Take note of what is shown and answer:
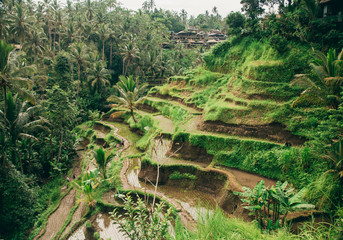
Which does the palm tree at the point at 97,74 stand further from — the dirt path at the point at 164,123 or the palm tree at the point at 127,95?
the dirt path at the point at 164,123

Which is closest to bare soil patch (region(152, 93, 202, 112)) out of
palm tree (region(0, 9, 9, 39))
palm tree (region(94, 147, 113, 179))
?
palm tree (region(94, 147, 113, 179))

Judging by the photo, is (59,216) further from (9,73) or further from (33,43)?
(33,43)

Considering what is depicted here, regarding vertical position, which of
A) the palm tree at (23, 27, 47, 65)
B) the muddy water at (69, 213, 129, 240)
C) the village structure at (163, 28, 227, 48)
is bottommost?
the muddy water at (69, 213, 129, 240)

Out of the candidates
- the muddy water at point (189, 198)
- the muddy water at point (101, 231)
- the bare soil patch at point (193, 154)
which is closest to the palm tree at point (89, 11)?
the bare soil patch at point (193, 154)

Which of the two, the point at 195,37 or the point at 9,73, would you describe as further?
the point at 195,37

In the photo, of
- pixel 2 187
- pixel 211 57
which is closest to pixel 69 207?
pixel 2 187

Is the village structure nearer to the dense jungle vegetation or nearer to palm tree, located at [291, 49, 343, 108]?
the dense jungle vegetation

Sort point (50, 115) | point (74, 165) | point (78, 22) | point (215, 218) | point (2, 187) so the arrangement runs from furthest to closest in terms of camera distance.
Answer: point (78, 22), point (74, 165), point (50, 115), point (2, 187), point (215, 218)

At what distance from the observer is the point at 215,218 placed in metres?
4.45

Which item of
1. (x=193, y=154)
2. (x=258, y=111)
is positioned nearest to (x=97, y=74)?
(x=193, y=154)

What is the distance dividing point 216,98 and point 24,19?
24973mm

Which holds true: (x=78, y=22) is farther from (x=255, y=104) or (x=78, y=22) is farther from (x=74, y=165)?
(x=255, y=104)

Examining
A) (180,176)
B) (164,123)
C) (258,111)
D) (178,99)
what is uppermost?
(258,111)

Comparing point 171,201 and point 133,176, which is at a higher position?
point 171,201
